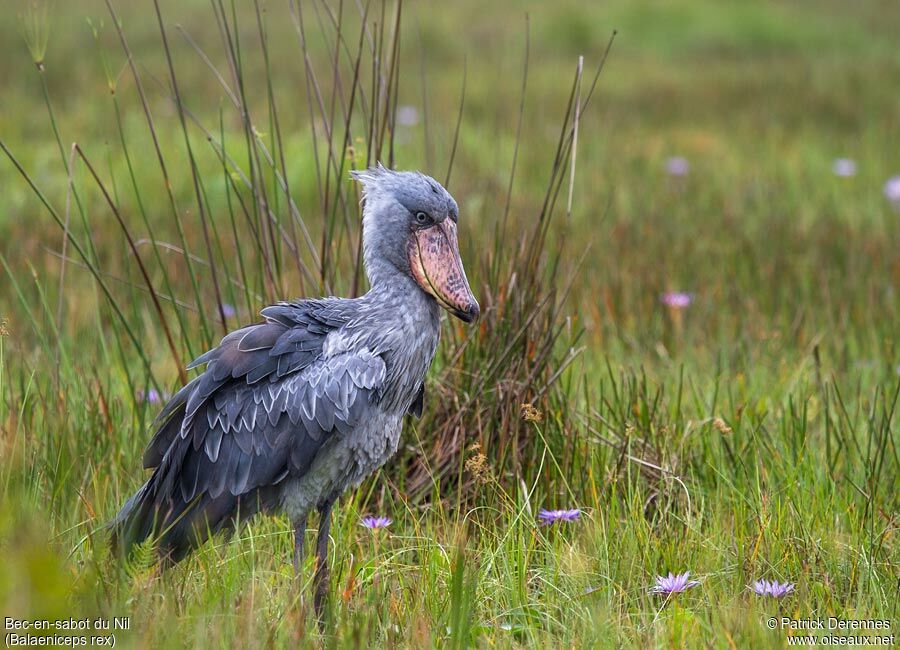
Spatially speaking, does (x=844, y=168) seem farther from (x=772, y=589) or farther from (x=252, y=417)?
(x=252, y=417)

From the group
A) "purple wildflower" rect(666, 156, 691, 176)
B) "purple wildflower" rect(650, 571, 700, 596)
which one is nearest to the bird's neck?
"purple wildflower" rect(650, 571, 700, 596)

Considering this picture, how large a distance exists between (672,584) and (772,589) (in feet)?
0.85

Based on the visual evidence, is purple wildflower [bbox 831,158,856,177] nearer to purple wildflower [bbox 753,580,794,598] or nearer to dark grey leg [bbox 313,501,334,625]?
purple wildflower [bbox 753,580,794,598]

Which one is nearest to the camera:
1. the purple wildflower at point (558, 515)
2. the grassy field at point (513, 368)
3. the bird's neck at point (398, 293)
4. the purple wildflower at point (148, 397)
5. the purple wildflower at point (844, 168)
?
the grassy field at point (513, 368)

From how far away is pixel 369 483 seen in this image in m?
3.64

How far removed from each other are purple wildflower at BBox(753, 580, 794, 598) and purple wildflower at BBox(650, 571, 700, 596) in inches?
6.3


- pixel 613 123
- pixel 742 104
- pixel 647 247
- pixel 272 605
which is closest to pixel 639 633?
pixel 272 605

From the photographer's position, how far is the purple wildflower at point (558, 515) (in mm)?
3209

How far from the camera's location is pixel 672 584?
2820 mm

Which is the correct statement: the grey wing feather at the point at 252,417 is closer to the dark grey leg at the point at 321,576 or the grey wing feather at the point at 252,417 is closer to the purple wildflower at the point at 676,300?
the dark grey leg at the point at 321,576

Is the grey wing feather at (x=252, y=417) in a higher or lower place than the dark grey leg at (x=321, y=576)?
higher

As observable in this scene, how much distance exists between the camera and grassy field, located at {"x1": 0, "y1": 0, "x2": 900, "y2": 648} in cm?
277

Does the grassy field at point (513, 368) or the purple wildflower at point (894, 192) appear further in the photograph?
the purple wildflower at point (894, 192)

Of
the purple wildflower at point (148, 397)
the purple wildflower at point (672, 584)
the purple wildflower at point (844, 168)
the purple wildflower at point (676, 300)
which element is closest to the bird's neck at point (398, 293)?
the purple wildflower at point (672, 584)
